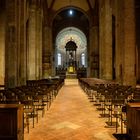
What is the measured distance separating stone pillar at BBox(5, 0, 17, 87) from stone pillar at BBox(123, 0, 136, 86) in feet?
24.4

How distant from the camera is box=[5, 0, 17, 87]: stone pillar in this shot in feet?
62.1

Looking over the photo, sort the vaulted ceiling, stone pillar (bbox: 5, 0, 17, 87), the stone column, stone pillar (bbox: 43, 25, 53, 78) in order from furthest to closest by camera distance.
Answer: the vaulted ceiling → stone pillar (bbox: 43, 25, 53, 78) → the stone column → stone pillar (bbox: 5, 0, 17, 87)

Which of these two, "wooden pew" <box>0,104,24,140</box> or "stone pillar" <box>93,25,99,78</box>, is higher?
"stone pillar" <box>93,25,99,78</box>

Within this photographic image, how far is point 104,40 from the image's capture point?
28812mm

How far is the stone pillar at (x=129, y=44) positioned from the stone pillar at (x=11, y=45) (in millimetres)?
7441

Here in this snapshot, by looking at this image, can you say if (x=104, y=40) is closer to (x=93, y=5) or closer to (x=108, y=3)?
(x=108, y=3)

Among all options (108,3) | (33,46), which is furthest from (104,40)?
(33,46)

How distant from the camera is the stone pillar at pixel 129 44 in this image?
741 inches

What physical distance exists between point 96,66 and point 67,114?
99.3ft

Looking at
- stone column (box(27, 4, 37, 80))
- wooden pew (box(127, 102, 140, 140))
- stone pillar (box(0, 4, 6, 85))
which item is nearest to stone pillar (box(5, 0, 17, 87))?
stone pillar (box(0, 4, 6, 85))

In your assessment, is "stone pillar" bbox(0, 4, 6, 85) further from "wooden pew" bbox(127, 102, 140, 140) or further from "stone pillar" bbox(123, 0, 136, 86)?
"wooden pew" bbox(127, 102, 140, 140)

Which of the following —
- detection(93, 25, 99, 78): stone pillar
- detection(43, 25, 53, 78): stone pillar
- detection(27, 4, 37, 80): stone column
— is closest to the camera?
detection(27, 4, 37, 80): stone column

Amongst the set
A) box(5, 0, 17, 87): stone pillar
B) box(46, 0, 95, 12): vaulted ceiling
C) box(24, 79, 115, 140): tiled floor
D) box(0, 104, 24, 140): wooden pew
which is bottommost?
box(24, 79, 115, 140): tiled floor

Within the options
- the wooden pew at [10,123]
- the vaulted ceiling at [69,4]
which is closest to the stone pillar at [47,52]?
the vaulted ceiling at [69,4]
